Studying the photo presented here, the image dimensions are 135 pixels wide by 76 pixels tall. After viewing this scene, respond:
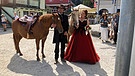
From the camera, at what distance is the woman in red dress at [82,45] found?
5.85 meters

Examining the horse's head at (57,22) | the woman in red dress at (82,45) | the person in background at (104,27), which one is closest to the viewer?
the horse's head at (57,22)

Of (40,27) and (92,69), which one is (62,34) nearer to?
(40,27)

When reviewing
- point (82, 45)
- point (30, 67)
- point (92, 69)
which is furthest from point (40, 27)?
point (92, 69)

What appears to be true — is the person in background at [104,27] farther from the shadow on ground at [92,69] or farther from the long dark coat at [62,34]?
the long dark coat at [62,34]

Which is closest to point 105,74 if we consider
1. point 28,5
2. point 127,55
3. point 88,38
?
point 88,38

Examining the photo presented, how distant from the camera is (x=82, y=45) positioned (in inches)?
231

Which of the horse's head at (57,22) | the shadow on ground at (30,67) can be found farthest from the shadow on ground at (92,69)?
the horse's head at (57,22)

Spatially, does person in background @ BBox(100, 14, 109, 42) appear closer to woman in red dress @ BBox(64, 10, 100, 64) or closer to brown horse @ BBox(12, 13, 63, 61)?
woman in red dress @ BBox(64, 10, 100, 64)

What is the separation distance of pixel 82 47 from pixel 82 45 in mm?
66

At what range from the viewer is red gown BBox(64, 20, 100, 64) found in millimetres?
5852

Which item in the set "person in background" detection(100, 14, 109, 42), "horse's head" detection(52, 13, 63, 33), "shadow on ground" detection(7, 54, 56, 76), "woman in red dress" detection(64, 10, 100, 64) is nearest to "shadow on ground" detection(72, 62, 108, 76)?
"woman in red dress" detection(64, 10, 100, 64)

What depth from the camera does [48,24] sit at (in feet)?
19.1

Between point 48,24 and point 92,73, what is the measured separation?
6.70ft

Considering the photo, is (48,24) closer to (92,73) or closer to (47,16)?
(47,16)
